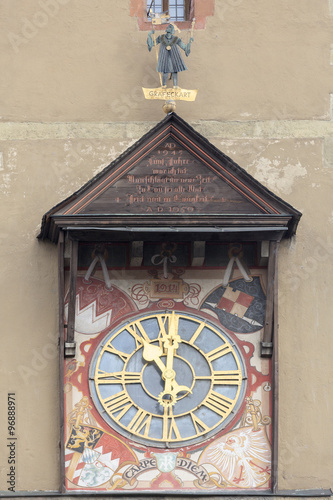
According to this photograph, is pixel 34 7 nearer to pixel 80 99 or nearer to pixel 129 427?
pixel 80 99

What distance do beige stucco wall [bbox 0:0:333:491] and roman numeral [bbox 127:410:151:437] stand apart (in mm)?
585

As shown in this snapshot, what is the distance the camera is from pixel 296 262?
13.0m

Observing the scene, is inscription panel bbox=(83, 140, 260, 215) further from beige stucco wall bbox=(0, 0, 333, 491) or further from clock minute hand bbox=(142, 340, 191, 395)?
clock minute hand bbox=(142, 340, 191, 395)

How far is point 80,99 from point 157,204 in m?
1.35

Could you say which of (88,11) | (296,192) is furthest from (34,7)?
(296,192)

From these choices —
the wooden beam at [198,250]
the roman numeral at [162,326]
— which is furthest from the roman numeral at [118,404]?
the wooden beam at [198,250]

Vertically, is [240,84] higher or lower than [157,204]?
higher

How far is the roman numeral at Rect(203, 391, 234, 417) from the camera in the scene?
12.5 metres

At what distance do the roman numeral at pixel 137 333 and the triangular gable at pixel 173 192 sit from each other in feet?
2.75

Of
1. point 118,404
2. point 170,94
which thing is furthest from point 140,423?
point 170,94

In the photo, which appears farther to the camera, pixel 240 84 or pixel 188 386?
pixel 240 84

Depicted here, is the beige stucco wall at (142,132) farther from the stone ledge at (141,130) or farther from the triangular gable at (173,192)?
the triangular gable at (173,192)

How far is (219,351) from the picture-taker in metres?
12.7

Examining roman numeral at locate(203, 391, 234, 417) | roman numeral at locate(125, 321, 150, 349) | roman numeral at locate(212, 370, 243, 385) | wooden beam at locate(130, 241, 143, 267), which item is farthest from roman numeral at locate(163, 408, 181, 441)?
wooden beam at locate(130, 241, 143, 267)
